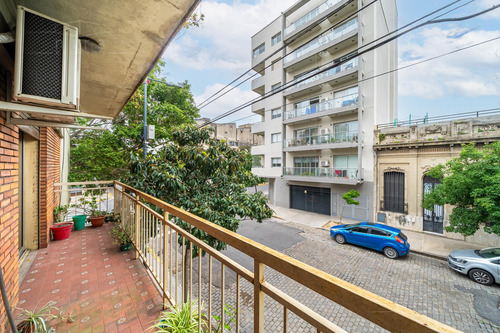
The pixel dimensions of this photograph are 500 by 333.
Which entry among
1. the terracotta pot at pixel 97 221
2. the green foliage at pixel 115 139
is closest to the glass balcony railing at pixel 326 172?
the green foliage at pixel 115 139

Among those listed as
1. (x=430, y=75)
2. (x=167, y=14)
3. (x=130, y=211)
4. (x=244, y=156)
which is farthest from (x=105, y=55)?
(x=430, y=75)

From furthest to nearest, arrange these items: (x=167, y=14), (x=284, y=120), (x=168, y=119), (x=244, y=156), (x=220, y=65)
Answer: (x=284, y=120), (x=168, y=119), (x=220, y=65), (x=244, y=156), (x=167, y=14)

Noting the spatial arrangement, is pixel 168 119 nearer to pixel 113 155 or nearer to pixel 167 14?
pixel 113 155

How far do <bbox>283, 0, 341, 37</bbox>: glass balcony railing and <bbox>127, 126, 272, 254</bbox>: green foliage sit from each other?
42.6ft

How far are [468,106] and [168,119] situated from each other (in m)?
13.8

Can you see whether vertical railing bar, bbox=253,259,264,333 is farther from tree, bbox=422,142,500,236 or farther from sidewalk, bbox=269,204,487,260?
sidewalk, bbox=269,204,487,260

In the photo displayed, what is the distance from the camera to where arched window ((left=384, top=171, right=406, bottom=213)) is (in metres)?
10.2

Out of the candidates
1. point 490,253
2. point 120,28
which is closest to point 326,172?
point 490,253

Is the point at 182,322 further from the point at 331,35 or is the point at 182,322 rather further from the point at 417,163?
the point at 331,35

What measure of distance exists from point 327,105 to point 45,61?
12.8 meters

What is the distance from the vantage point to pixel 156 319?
1940mm

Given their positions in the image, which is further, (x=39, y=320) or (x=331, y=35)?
(x=331, y=35)

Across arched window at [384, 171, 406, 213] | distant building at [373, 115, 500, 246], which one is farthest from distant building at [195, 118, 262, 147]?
arched window at [384, 171, 406, 213]

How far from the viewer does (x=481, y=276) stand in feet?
18.0
